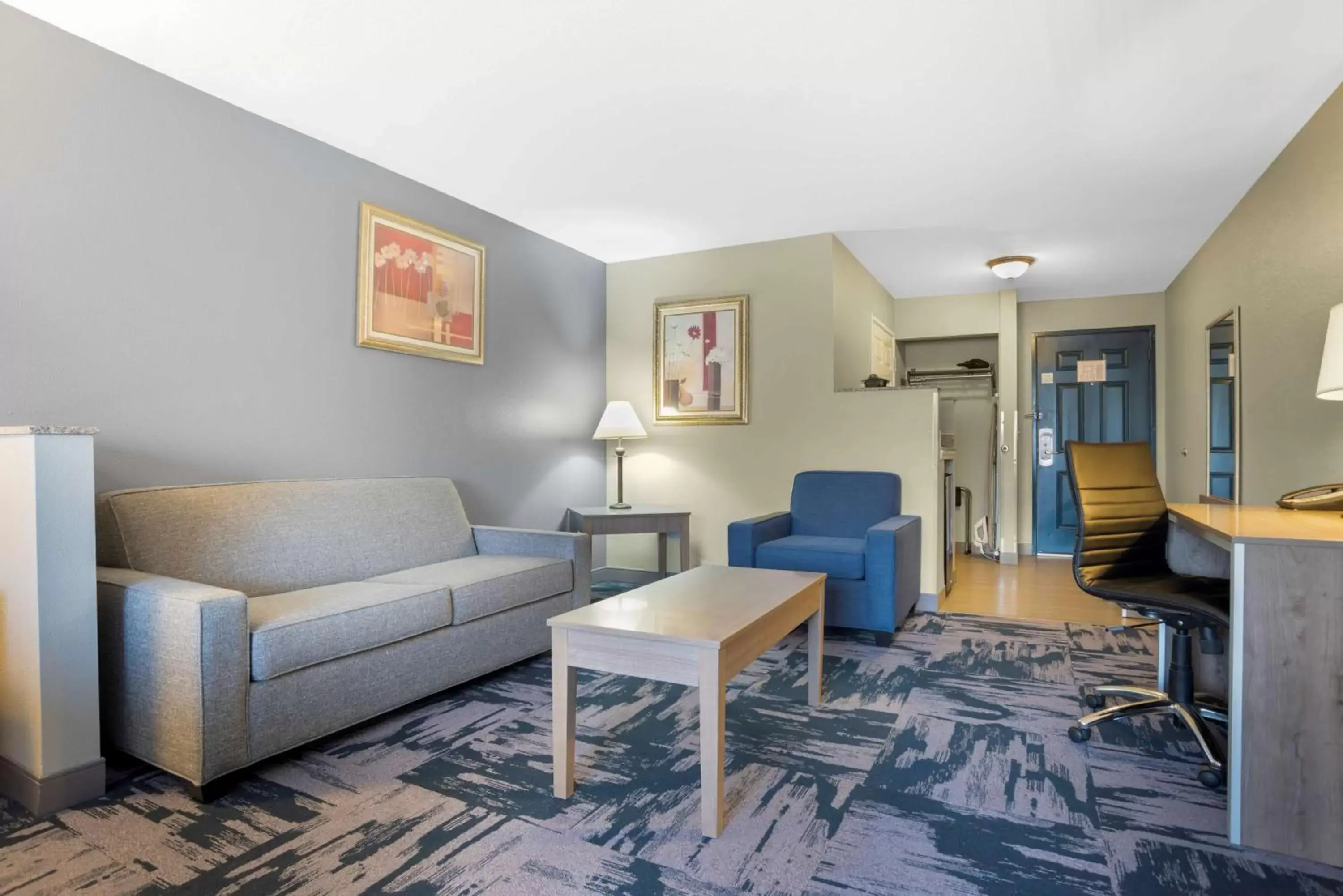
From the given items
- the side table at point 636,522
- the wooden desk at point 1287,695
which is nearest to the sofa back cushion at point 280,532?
the side table at point 636,522

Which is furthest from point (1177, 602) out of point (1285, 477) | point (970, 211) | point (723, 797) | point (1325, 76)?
point (970, 211)

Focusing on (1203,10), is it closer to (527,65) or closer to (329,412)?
(527,65)

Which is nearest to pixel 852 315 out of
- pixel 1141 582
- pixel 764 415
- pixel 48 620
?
pixel 764 415

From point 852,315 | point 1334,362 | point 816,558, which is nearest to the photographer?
point 1334,362

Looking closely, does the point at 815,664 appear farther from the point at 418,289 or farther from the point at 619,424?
the point at 418,289

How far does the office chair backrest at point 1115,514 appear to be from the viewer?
2521 millimetres

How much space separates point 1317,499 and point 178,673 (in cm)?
369

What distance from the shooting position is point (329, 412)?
3244 mm

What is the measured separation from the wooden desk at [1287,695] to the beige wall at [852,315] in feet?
10.1

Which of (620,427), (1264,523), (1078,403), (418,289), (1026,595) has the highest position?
(418,289)

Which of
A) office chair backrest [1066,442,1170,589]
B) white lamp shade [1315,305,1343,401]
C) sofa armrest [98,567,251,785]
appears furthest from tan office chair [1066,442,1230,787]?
sofa armrest [98,567,251,785]

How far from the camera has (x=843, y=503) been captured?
4.21 meters

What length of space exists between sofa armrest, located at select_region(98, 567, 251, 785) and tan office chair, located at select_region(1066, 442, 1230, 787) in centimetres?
261

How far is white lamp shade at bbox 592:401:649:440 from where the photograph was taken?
4727 mm
